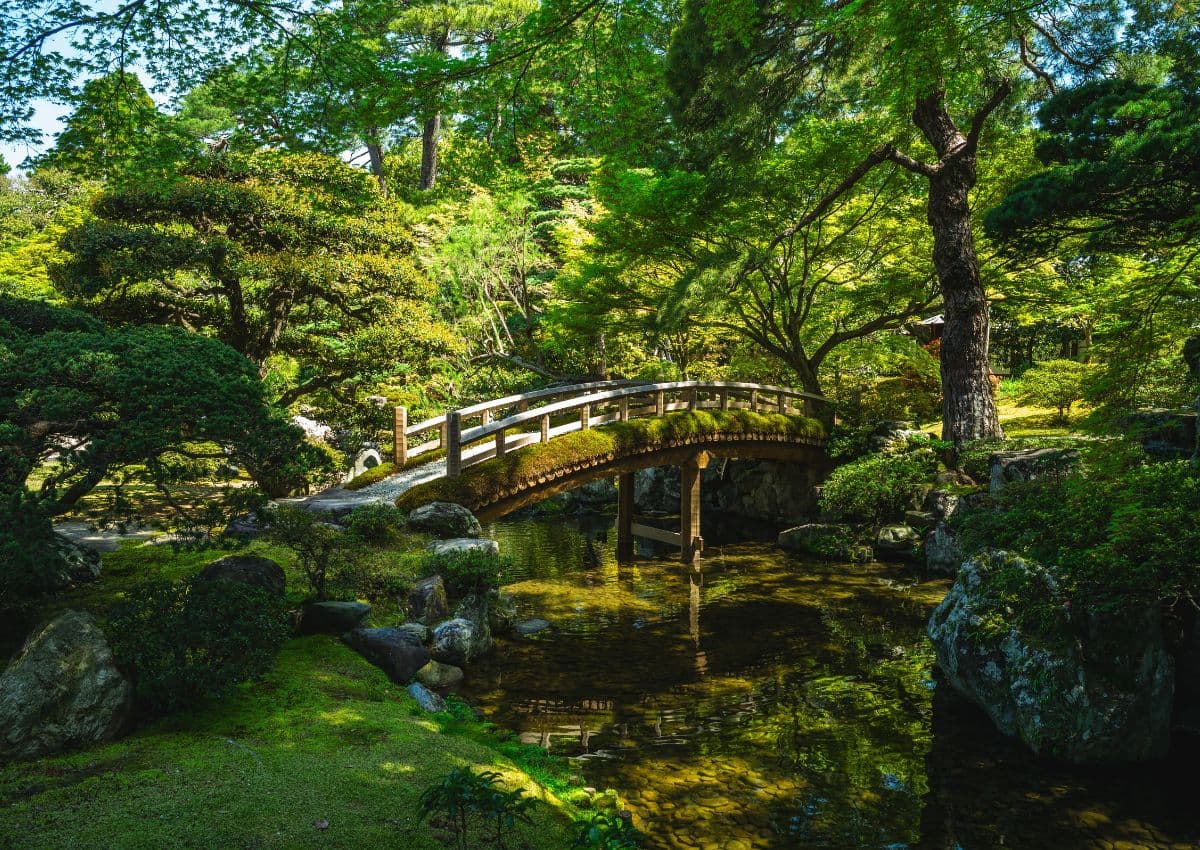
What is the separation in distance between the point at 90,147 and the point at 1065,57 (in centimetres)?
1649

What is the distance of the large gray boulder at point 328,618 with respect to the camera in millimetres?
8422

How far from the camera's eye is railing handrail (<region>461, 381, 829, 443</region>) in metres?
12.8

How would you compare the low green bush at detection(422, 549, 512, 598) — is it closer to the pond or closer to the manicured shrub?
the pond

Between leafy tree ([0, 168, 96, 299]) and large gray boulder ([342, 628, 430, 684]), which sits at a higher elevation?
leafy tree ([0, 168, 96, 299])

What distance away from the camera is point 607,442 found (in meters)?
15.0

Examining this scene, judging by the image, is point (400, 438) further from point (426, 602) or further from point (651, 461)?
point (426, 602)

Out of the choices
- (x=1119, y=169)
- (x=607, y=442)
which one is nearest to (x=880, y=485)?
(x=607, y=442)

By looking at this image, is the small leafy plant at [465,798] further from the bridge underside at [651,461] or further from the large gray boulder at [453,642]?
the bridge underside at [651,461]

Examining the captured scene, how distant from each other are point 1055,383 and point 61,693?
24522 mm

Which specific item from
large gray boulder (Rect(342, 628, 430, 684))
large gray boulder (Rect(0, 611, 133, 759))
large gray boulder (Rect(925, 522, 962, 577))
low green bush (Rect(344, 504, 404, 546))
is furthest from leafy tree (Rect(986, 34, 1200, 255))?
large gray boulder (Rect(0, 611, 133, 759))

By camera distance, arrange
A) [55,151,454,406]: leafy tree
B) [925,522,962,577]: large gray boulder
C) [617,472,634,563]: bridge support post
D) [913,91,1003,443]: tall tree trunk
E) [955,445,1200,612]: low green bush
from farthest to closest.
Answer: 1. [617,472,634,563]: bridge support post
2. [913,91,1003,443]: tall tree trunk
3. [925,522,962,577]: large gray boulder
4. [55,151,454,406]: leafy tree
5. [955,445,1200,612]: low green bush

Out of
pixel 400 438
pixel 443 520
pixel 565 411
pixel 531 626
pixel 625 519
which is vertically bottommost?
pixel 531 626

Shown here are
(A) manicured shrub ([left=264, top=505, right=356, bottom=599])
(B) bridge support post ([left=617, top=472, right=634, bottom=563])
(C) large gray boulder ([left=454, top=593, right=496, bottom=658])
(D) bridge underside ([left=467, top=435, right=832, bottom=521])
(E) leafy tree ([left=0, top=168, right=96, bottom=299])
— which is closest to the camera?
(A) manicured shrub ([left=264, top=505, right=356, bottom=599])

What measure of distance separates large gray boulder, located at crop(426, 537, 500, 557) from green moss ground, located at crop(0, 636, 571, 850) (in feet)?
11.7
